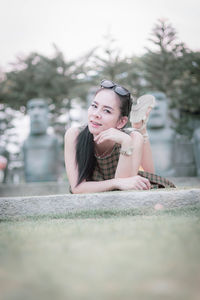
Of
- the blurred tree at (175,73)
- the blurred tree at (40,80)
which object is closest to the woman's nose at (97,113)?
the blurred tree at (175,73)

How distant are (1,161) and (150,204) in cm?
1286

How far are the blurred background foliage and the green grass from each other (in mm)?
8832

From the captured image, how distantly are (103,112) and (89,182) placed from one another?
52cm

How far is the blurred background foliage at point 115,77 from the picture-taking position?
998 centimetres

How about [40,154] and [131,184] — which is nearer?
[131,184]

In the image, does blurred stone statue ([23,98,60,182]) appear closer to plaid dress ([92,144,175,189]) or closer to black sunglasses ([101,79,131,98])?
plaid dress ([92,144,175,189])

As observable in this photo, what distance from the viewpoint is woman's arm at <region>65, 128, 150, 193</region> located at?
2270 millimetres

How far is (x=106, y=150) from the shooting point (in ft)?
8.90

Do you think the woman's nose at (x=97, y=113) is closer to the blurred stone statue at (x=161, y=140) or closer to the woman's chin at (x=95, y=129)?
the woman's chin at (x=95, y=129)

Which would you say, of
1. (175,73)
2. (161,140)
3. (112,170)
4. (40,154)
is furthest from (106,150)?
(175,73)

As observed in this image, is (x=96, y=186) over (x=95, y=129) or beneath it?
beneath

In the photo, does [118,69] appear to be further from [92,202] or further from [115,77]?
[92,202]

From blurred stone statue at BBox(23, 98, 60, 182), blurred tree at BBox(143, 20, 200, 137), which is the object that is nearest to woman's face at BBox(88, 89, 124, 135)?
blurred stone statue at BBox(23, 98, 60, 182)

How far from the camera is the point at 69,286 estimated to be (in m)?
0.71
